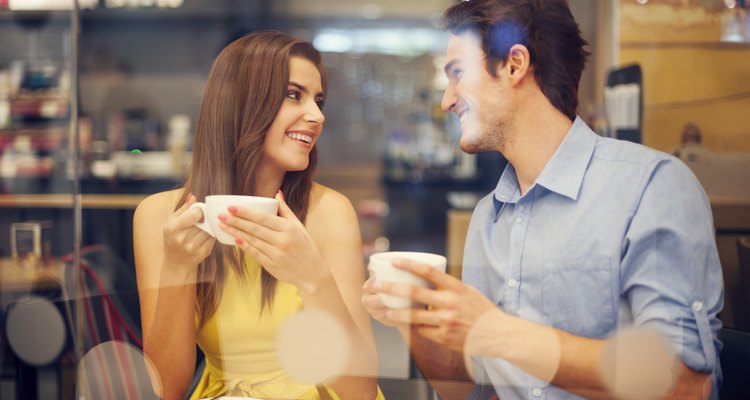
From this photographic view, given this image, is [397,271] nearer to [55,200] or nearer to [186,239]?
[186,239]

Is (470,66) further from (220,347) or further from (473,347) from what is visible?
(220,347)

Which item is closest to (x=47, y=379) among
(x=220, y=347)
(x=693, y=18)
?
(x=220, y=347)

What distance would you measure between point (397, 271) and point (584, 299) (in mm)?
297

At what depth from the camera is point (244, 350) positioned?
1146 millimetres

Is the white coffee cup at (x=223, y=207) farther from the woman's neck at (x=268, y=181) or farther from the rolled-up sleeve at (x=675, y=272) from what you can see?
the rolled-up sleeve at (x=675, y=272)

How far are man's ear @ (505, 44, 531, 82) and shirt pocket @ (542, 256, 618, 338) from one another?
0.94 feet

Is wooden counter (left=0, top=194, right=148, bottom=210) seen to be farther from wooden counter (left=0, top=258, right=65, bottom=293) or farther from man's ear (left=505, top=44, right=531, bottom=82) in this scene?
man's ear (left=505, top=44, right=531, bottom=82)

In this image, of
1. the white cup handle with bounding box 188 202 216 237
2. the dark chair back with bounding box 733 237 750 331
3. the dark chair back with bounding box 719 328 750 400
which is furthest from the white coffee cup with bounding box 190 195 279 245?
the dark chair back with bounding box 733 237 750 331

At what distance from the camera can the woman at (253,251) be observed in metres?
1.06

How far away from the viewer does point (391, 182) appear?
9.63 feet

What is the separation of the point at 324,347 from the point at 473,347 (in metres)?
0.25

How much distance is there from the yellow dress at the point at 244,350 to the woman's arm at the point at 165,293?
33 millimetres

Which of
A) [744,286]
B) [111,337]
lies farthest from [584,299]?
[111,337]

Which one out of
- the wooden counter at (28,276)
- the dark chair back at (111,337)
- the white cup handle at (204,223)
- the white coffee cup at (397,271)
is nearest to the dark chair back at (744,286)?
the white coffee cup at (397,271)
